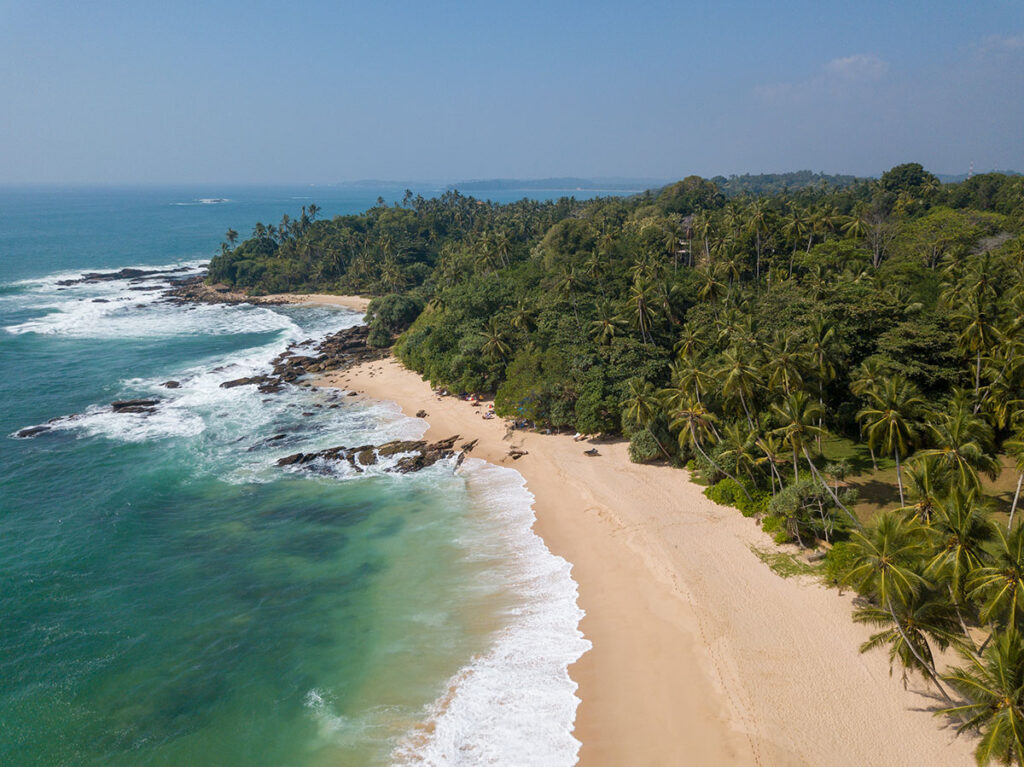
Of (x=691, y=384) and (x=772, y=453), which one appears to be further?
(x=691, y=384)

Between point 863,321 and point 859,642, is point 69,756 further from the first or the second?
point 863,321

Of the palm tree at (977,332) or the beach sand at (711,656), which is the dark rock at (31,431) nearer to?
the beach sand at (711,656)

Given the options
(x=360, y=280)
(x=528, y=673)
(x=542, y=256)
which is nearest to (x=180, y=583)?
(x=528, y=673)

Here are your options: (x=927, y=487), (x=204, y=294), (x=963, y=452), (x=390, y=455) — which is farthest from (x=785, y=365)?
(x=204, y=294)

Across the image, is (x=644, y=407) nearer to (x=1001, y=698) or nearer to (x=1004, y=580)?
(x=1004, y=580)

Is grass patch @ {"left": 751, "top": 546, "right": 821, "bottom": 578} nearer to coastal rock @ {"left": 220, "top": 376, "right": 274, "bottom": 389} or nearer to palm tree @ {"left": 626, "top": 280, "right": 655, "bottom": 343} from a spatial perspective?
palm tree @ {"left": 626, "top": 280, "right": 655, "bottom": 343}

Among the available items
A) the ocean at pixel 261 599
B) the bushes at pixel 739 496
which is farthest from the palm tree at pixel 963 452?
the ocean at pixel 261 599

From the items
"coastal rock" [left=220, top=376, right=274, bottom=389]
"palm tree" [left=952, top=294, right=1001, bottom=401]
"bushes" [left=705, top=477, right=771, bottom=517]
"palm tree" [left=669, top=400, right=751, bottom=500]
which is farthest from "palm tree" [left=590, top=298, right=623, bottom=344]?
Result: "coastal rock" [left=220, top=376, right=274, bottom=389]
